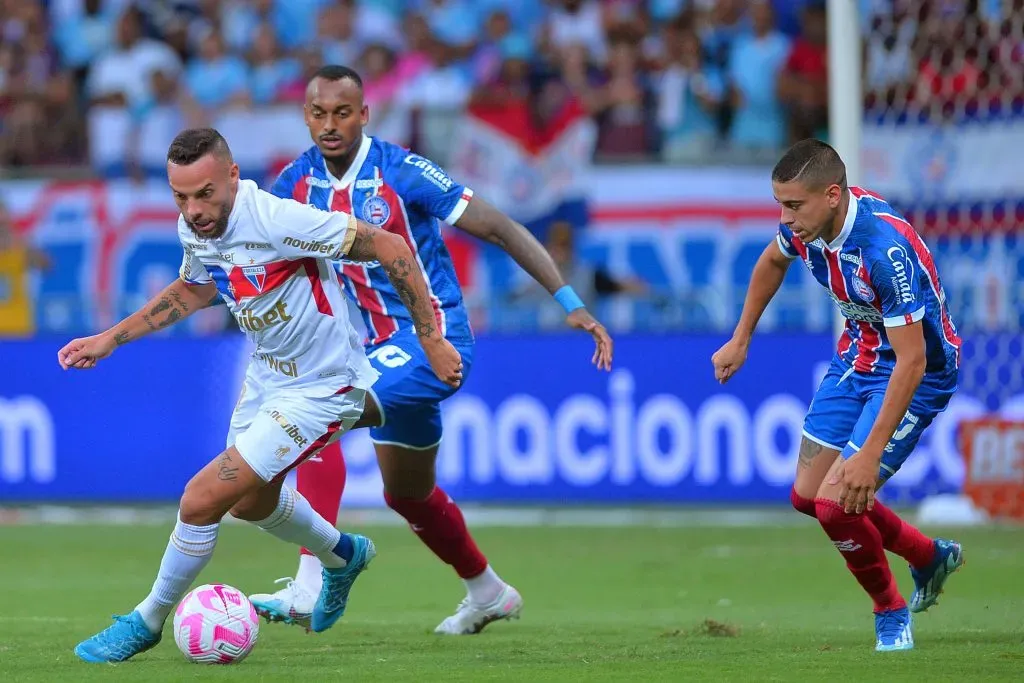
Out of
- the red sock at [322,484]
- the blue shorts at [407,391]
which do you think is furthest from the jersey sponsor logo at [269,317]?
the red sock at [322,484]

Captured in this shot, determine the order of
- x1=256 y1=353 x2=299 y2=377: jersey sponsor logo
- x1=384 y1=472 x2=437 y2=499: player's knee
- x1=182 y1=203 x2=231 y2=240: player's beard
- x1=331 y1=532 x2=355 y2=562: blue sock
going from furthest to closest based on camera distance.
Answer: x1=384 y1=472 x2=437 y2=499: player's knee < x1=331 y1=532 x2=355 y2=562: blue sock < x1=256 y1=353 x2=299 y2=377: jersey sponsor logo < x1=182 y1=203 x2=231 y2=240: player's beard

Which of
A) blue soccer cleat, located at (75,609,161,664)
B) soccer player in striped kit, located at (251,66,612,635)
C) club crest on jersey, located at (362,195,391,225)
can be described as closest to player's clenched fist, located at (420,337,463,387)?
soccer player in striped kit, located at (251,66,612,635)

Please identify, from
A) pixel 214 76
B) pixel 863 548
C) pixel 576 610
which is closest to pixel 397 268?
pixel 863 548

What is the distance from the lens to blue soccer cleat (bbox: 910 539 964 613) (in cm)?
721

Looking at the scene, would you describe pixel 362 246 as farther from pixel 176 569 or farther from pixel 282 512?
pixel 176 569

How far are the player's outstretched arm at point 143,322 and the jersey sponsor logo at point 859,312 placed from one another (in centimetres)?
269

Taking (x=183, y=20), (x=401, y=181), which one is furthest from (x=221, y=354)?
(x=401, y=181)

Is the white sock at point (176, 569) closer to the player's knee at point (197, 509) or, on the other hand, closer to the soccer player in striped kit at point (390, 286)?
the player's knee at point (197, 509)

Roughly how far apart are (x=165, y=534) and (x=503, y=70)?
19.8 ft

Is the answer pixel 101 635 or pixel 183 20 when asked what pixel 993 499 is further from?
pixel 183 20

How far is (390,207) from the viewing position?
24.4 feet

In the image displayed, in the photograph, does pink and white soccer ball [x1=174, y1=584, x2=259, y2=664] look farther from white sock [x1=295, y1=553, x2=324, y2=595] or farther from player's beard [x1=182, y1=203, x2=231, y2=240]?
player's beard [x1=182, y1=203, x2=231, y2=240]

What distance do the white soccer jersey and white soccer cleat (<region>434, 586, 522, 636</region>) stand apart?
152 centimetres

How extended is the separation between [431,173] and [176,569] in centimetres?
229
